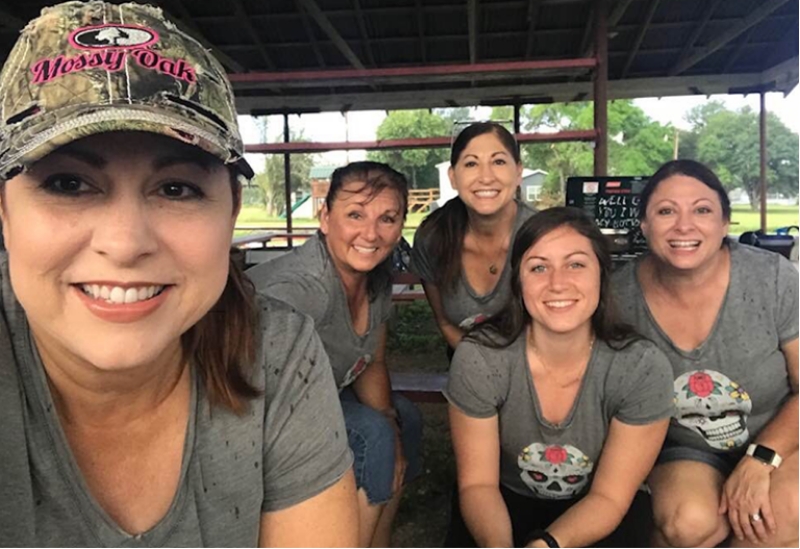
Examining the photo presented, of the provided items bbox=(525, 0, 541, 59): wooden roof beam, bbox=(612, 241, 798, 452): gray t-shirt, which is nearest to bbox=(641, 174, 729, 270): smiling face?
bbox=(612, 241, 798, 452): gray t-shirt

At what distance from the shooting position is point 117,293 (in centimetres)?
87

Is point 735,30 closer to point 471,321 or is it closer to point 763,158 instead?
point 763,158

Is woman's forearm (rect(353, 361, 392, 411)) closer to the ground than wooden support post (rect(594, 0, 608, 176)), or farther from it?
closer to the ground

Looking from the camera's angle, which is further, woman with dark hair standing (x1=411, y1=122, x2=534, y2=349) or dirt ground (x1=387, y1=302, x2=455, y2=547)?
dirt ground (x1=387, y1=302, x2=455, y2=547)

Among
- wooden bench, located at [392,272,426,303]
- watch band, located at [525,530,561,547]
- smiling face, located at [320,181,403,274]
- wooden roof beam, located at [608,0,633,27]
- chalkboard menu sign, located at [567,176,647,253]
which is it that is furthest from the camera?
wooden roof beam, located at [608,0,633,27]

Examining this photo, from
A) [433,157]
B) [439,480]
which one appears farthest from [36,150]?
[433,157]

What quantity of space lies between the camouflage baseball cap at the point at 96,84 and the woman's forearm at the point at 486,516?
4.37 feet

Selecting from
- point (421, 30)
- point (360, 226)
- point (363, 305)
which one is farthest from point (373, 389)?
point (421, 30)

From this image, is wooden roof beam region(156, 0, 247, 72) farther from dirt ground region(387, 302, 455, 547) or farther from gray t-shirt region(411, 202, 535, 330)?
gray t-shirt region(411, 202, 535, 330)

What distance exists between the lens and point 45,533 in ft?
3.09

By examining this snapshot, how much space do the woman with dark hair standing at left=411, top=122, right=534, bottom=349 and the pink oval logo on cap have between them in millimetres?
1757

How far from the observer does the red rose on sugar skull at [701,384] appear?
192 centimetres

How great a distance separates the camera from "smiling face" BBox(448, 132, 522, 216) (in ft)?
8.05

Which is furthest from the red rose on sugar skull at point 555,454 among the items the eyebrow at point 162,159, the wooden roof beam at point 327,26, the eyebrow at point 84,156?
the wooden roof beam at point 327,26
